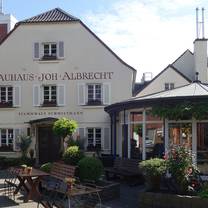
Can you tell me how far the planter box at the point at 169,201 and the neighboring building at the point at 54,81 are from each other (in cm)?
1530

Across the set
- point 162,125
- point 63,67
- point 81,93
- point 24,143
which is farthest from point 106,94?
point 162,125

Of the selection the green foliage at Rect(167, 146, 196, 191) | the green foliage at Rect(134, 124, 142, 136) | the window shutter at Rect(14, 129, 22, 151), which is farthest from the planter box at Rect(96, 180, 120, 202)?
the window shutter at Rect(14, 129, 22, 151)

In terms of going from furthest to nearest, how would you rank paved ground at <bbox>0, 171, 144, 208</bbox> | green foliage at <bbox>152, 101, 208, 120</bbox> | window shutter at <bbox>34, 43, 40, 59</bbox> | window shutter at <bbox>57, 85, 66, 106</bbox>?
window shutter at <bbox>34, 43, 40, 59</bbox>, window shutter at <bbox>57, 85, 66, 106</bbox>, green foliage at <bbox>152, 101, 208, 120</bbox>, paved ground at <bbox>0, 171, 144, 208</bbox>

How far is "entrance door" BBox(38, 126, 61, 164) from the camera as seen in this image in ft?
92.4

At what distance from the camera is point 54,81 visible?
91.9 feet

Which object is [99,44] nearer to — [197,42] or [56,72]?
[56,72]

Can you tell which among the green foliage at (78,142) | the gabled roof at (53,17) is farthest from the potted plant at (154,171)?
the gabled roof at (53,17)

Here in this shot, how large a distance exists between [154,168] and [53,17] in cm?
1795

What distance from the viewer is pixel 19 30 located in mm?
28594

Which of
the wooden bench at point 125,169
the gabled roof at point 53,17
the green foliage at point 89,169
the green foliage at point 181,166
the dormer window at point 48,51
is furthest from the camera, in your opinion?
the gabled roof at point 53,17

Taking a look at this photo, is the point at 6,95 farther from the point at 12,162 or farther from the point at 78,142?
the point at 78,142

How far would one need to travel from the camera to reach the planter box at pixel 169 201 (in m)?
Result: 10.9

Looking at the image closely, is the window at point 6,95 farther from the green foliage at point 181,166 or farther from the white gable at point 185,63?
the green foliage at point 181,166

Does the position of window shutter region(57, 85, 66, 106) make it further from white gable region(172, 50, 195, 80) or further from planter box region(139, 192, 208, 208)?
planter box region(139, 192, 208, 208)
